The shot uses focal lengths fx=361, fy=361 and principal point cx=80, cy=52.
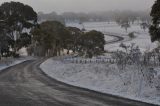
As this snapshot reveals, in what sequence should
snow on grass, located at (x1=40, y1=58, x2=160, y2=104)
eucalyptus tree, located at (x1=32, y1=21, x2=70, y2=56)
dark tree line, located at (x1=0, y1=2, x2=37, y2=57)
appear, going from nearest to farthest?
snow on grass, located at (x1=40, y1=58, x2=160, y2=104) → dark tree line, located at (x1=0, y1=2, x2=37, y2=57) → eucalyptus tree, located at (x1=32, y1=21, x2=70, y2=56)

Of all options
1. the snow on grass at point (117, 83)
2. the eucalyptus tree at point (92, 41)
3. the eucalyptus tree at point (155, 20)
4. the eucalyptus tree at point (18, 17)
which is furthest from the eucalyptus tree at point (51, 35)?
the eucalyptus tree at point (155, 20)

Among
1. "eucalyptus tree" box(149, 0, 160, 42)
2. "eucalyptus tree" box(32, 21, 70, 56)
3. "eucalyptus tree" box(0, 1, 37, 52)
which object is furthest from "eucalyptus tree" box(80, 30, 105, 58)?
"eucalyptus tree" box(149, 0, 160, 42)

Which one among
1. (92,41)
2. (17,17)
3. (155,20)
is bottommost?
(92,41)

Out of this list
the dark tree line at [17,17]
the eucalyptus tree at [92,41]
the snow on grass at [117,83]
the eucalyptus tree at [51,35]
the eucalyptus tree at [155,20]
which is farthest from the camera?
the eucalyptus tree at [51,35]

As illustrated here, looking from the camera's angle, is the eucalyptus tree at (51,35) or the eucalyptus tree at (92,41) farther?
the eucalyptus tree at (51,35)

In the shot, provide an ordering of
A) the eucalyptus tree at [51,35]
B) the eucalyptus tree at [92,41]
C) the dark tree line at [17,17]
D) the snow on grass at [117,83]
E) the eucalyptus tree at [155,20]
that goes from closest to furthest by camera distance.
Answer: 1. the snow on grass at [117,83]
2. the eucalyptus tree at [155,20]
3. the dark tree line at [17,17]
4. the eucalyptus tree at [92,41]
5. the eucalyptus tree at [51,35]

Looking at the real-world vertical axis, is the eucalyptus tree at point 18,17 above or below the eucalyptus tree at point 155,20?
above

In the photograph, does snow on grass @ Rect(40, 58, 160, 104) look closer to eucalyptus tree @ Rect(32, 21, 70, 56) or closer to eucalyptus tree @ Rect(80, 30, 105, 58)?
eucalyptus tree @ Rect(80, 30, 105, 58)

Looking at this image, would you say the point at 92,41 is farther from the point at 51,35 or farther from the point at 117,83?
the point at 117,83

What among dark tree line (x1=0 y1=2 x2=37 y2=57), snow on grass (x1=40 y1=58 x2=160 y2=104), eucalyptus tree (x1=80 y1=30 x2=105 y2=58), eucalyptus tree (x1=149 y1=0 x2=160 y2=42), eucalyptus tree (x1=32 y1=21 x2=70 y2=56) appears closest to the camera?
snow on grass (x1=40 y1=58 x2=160 y2=104)

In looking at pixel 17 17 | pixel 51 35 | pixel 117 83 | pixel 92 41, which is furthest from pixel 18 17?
pixel 117 83

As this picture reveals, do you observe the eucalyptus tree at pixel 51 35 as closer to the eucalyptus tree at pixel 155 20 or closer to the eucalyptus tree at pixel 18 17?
the eucalyptus tree at pixel 18 17

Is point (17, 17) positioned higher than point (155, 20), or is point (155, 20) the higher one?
point (17, 17)

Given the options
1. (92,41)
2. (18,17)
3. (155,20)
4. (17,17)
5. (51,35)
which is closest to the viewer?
(155,20)
